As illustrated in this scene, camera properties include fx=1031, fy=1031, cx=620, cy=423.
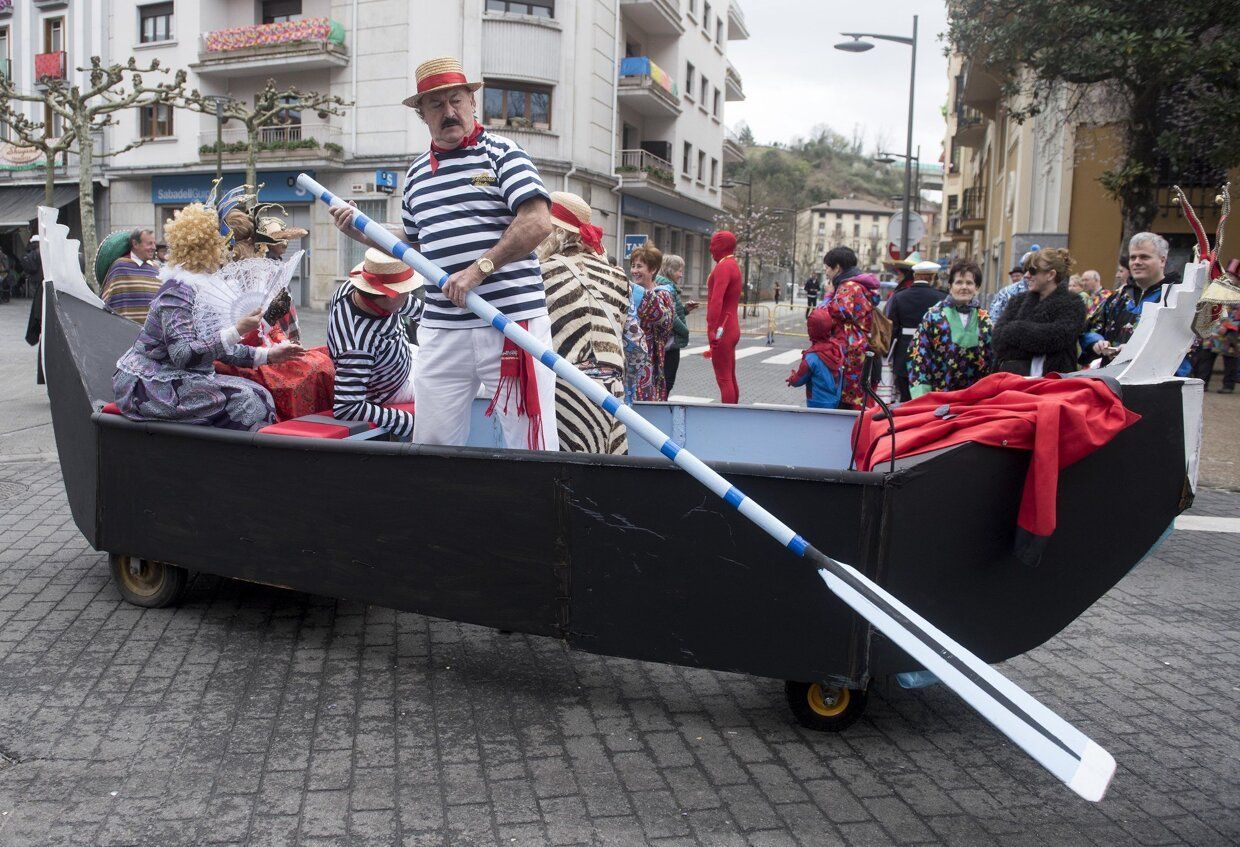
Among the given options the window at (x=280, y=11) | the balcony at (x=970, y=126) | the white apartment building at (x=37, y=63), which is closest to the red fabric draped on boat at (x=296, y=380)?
the window at (x=280, y=11)

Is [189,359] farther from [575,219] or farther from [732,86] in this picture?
[732,86]

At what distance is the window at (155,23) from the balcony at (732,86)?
23.9 metres

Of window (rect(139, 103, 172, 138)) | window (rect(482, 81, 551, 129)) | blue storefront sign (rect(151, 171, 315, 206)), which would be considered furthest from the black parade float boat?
window (rect(139, 103, 172, 138))

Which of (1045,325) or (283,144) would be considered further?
(283,144)

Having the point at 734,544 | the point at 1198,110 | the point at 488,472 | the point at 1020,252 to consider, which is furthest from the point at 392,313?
the point at 1020,252

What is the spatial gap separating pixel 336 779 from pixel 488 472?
1.03 meters

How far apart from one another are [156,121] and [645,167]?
53.5 feet

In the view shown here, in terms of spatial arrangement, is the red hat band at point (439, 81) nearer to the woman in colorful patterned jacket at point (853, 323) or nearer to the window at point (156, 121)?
the woman in colorful patterned jacket at point (853, 323)

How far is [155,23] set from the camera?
34.0 metres

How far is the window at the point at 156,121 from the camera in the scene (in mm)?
33688

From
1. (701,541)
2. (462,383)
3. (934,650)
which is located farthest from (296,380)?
(934,650)

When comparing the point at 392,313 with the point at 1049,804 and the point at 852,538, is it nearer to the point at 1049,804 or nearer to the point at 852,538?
the point at 852,538

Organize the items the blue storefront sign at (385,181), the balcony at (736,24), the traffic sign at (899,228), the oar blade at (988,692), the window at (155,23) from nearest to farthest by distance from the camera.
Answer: the oar blade at (988,692), the traffic sign at (899,228), the blue storefront sign at (385,181), the window at (155,23), the balcony at (736,24)

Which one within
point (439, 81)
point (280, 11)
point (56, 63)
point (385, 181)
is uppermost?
point (280, 11)
